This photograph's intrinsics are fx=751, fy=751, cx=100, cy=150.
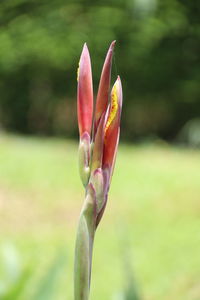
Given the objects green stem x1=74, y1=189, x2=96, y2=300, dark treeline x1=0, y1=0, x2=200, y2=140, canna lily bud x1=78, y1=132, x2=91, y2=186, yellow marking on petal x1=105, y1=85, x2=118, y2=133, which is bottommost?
dark treeline x1=0, y1=0, x2=200, y2=140

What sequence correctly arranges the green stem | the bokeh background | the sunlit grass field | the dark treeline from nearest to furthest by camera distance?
1. the green stem
2. the bokeh background
3. the sunlit grass field
4. the dark treeline

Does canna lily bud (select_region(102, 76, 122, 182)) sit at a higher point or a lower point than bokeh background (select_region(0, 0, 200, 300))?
higher

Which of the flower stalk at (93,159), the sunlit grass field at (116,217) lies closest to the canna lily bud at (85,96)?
the flower stalk at (93,159)

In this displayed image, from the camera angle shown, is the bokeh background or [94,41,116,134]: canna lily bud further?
the bokeh background

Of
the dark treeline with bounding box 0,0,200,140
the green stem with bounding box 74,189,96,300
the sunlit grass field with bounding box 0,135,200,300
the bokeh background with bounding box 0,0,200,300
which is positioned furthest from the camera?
the dark treeline with bounding box 0,0,200,140

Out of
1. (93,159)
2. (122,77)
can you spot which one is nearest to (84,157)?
(93,159)

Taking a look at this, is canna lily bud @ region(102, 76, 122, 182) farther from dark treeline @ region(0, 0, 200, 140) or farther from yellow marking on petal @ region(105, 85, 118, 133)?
dark treeline @ region(0, 0, 200, 140)

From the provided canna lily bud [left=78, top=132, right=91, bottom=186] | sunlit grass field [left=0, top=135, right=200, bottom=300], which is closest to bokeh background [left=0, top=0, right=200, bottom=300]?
sunlit grass field [left=0, top=135, right=200, bottom=300]

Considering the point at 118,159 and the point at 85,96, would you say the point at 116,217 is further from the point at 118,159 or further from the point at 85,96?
the point at 85,96
